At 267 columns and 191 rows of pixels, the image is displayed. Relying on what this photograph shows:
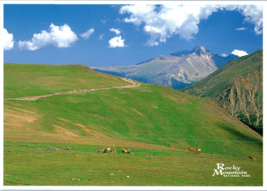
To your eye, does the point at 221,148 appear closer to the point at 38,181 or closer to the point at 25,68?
the point at 38,181

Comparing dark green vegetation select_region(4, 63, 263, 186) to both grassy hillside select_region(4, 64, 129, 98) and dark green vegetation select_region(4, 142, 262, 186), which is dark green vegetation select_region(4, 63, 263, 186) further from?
grassy hillside select_region(4, 64, 129, 98)

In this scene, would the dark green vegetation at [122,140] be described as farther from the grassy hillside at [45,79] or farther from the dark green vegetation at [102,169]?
the grassy hillside at [45,79]

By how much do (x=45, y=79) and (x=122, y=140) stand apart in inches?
2361

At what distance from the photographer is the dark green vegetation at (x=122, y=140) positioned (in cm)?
2092

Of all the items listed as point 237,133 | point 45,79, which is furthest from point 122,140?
point 45,79

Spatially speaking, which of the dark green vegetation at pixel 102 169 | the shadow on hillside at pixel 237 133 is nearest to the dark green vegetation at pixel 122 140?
the dark green vegetation at pixel 102 169

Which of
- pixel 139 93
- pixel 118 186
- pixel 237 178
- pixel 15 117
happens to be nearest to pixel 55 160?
pixel 118 186

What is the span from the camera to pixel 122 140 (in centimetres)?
4250

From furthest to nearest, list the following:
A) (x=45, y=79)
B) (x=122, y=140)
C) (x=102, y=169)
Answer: (x=45, y=79)
(x=122, y=140)
(x=102, y=169)

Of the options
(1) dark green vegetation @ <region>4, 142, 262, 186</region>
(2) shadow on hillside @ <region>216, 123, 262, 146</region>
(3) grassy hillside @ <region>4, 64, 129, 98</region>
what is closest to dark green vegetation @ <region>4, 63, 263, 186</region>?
(1) dark green vegetation @ <region>4, 142, 262, 186</region>

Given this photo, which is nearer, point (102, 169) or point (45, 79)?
point (102, 169)

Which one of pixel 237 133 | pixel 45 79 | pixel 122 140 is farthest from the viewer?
pixel 45 79

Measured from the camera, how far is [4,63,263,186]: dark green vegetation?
68.6 feet

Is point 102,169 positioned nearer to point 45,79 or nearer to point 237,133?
point 237,133
